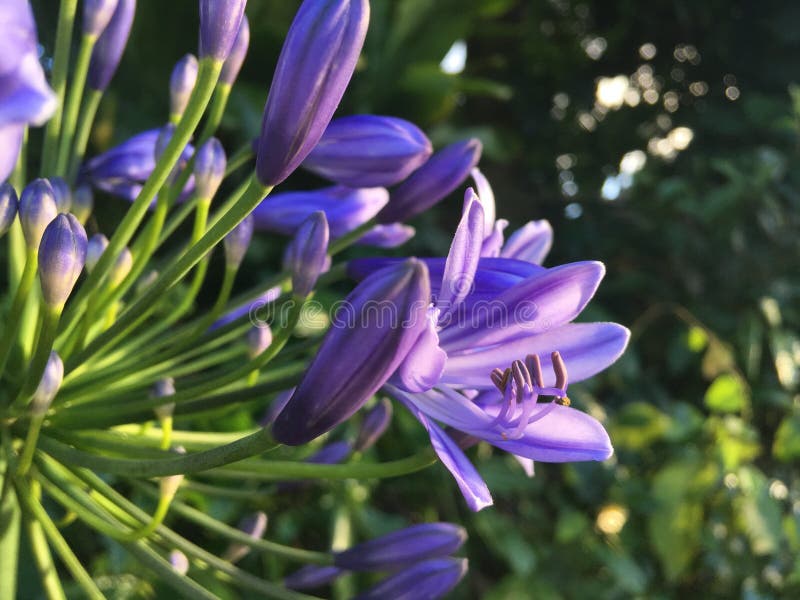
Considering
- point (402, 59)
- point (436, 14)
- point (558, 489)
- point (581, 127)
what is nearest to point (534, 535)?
point (558, 489)

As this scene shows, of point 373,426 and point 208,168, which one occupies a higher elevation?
point 208,168

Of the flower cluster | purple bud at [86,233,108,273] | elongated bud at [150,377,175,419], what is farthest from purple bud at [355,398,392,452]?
purple bud at [86,233,108,273]

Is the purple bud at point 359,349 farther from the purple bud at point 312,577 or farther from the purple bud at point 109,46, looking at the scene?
the purple bud at point 109,46

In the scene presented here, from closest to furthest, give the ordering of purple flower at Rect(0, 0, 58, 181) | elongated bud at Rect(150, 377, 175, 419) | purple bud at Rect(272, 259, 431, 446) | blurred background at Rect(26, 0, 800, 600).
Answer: purple flower at Rect(0, 0, 58, 181), purple bud at Rect(272, 259, 431, 446), elongated bud at Rect(150, 377, 175, 419), blurred background at Rect(26, 0, 800, 600)

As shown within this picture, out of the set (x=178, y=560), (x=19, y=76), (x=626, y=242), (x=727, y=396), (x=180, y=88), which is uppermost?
(x=19, y=76)

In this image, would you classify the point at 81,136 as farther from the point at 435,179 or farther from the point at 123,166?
the point at 435,179

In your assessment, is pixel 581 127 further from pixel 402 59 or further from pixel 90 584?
pixel 90 584

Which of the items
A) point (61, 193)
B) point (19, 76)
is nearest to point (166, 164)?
point (61, 193)

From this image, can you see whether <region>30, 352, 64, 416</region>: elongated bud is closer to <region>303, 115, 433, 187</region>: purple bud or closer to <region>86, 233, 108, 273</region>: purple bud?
<region>86, 233, 108, 273</region>: purple bud
